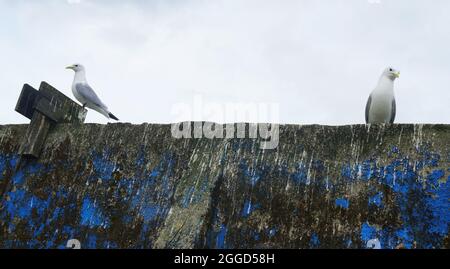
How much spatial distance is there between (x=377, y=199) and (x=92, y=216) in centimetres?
227

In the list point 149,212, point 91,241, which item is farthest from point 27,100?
point 149,212

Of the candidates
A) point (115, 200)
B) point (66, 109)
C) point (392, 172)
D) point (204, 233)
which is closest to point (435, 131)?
point (392, 172)

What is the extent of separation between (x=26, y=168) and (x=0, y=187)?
0.92ft

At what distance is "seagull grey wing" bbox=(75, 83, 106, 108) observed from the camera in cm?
902

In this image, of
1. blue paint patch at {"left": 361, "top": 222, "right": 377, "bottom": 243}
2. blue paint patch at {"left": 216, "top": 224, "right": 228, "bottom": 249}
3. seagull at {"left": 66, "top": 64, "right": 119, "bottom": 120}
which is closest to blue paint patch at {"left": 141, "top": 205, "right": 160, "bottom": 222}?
blue paint patch at {"left": 216, "top": 224, "right": 228, "bottom": 249}

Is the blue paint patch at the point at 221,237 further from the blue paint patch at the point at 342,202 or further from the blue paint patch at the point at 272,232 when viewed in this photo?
the blue paint patch at the point at 342,202

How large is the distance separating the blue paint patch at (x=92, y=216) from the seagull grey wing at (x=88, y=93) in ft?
13.1

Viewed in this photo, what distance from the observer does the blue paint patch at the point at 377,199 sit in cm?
449

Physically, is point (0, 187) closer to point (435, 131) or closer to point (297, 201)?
point (297, 201)

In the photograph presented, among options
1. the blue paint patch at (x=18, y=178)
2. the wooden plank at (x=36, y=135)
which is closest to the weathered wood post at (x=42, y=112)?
the wooden plank at (x=36, y=135)

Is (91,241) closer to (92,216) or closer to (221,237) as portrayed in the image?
(92,216)

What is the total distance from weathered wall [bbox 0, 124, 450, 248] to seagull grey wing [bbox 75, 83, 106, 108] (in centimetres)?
338

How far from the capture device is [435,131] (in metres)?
4.70
